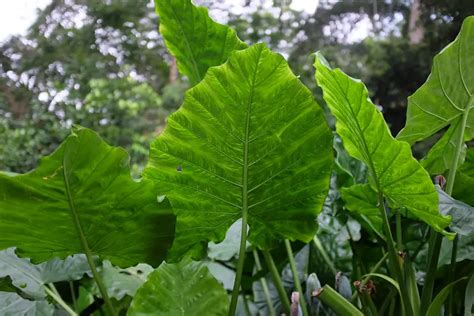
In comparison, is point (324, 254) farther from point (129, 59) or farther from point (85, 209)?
point (129, 59)

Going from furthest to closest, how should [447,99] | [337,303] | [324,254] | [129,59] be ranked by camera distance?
[129,59] → [324,254] → [447,99] → [337,303]

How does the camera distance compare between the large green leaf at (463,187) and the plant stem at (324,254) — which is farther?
the plant stem at (324,254)

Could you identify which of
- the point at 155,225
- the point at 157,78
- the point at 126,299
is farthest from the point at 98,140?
the point at 157,78

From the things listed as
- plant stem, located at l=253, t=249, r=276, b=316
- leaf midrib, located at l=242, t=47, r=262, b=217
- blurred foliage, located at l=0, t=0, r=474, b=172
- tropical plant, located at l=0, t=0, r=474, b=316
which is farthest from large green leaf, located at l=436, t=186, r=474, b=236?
blurred foliage, located at l=0, t=0, r=474, b=172

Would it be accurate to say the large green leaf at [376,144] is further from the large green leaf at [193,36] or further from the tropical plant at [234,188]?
the large green leaf at [193,36]

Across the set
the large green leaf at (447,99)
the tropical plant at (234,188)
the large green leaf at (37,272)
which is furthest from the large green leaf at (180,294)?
the large green leaf at (447,99)

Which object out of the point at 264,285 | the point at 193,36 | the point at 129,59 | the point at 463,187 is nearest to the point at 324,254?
the point at 264,285

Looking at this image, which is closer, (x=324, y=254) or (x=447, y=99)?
(x=447, y=99)

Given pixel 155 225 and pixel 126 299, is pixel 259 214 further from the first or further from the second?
pixel 126 299
